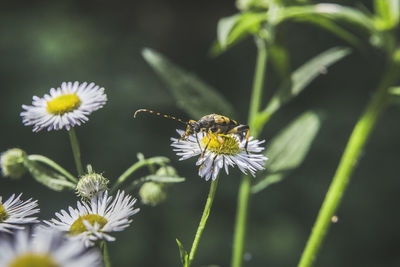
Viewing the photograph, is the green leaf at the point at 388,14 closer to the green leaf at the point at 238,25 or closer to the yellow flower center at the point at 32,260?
the green leaf at the point at 238,25

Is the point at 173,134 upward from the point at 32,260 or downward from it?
upward

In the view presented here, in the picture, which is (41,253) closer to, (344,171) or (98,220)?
(98,220)

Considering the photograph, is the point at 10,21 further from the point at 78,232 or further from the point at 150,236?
the point at 78,232

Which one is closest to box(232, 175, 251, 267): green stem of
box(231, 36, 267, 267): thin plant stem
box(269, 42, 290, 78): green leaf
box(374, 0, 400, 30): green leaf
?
box(231, 36, 267, 267): thin plant stem

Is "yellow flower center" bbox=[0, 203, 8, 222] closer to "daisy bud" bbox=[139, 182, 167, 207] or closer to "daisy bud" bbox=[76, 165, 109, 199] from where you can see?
"daisy bud" bbox=[76, 165, 109, 199]

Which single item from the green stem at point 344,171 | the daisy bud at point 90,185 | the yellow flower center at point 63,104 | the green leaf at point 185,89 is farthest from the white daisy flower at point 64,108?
the green stem at point 344,171

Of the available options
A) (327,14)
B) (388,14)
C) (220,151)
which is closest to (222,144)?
(220,151)
